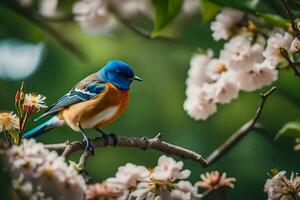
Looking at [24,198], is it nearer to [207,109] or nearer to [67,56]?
[207,109]

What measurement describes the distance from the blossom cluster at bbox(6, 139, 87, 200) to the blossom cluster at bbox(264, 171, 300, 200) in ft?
1.50

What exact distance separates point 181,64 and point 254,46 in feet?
10.8

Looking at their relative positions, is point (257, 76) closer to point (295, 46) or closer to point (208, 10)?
point (208, 10)

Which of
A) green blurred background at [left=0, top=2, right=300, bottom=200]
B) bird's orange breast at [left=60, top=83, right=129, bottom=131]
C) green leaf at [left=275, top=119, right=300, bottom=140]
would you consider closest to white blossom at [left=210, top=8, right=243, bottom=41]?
bird's orange breast at [left=60, top=83, right=129, bottom=131]

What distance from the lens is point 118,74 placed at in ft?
7.29

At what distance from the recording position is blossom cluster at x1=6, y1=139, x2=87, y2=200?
115cm

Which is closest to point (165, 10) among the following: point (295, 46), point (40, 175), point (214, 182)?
point (295, 46)

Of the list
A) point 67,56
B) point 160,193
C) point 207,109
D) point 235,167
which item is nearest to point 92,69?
point 67,56

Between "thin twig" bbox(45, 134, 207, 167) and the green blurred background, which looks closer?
"thin twig" bbox(45, 134, 207, 167)

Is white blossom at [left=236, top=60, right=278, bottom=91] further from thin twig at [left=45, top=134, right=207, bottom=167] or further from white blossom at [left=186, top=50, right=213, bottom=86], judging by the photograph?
thin twig at [left=45, top=134, right=207, bottom=167]

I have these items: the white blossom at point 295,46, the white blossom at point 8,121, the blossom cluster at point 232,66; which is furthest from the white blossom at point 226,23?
the white blossom at point 8,121

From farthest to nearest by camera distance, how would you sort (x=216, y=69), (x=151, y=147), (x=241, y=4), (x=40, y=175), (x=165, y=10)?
(x=216, y=69) < (x=165, y=10) < (x=241, y=4) < (x=151, y=147) < (x=40, y=175)

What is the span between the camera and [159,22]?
213 centimetres

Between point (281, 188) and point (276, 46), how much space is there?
584 millimetres
